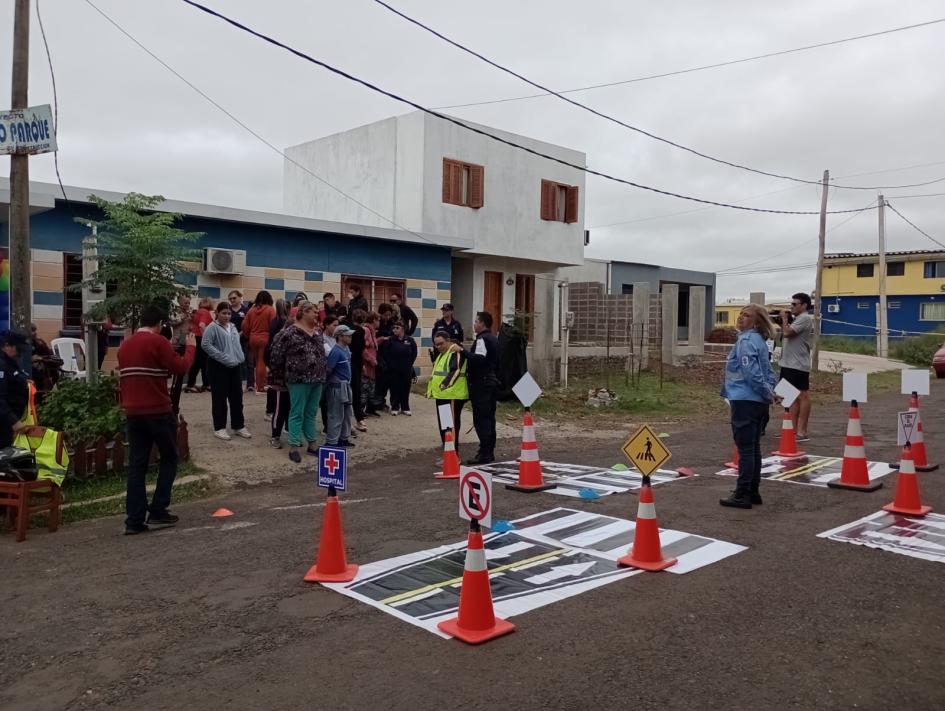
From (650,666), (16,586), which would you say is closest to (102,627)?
(16,586)

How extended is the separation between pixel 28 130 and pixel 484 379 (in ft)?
Result: 18.7

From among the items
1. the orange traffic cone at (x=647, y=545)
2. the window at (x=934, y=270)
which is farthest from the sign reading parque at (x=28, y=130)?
the window at (x=934, y=270)

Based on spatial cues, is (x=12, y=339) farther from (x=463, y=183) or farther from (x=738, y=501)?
(x=463, y=183)

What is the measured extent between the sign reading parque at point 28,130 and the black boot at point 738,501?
775cm

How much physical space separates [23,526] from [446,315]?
7.45 meters

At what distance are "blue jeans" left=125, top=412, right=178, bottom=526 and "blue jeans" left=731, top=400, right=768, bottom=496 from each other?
519 cm

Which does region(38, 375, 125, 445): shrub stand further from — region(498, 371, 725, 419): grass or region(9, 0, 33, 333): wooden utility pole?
region(498, 371, 725, 419): grass

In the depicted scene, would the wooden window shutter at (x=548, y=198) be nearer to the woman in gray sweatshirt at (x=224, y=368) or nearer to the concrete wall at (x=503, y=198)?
the concrete wall at (x=503, y=198)

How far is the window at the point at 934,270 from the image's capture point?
46.7 m

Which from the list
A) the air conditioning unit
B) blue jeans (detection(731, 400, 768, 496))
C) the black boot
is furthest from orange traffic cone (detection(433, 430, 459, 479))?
the air conditioning unit

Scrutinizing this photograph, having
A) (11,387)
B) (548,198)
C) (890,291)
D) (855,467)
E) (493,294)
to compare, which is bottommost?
(855,467)

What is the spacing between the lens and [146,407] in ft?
22.5

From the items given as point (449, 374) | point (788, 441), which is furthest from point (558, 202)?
point (449, 374)

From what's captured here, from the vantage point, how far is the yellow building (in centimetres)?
4725
